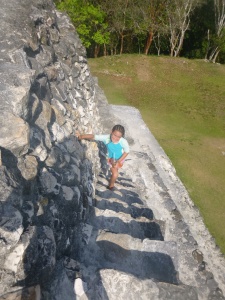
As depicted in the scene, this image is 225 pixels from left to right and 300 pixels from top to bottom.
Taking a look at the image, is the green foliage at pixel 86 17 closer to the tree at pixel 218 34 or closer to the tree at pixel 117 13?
the tree at pixel 117 13

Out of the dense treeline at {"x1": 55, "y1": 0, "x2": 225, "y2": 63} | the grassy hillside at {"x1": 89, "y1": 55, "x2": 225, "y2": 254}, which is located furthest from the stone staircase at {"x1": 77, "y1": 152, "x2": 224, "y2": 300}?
the dense treeline at {"x1": 55, "y1": 0, "x2": 225, "y2": 63}

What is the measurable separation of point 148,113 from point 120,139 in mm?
10741

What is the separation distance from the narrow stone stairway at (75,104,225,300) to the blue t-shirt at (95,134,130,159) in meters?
0.61

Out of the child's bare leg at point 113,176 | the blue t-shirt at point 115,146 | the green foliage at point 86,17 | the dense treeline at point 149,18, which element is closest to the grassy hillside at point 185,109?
the green foliage at point 86,17

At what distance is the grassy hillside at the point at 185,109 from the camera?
10312mm

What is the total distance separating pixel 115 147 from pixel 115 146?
26 millimetres

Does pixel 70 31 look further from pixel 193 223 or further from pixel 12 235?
pixel 12 235

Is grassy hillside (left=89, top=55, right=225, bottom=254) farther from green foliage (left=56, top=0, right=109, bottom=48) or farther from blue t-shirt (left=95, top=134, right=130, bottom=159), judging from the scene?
blue t-shirt (left=95, top=134, right=130, bottom=159)

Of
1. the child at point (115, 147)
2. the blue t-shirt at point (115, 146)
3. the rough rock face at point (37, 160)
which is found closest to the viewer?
the rough rock face at point (37, 160)

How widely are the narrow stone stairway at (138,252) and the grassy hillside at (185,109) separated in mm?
3125

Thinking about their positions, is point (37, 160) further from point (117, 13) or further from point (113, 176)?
point (117, 13)

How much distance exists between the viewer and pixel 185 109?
1709 centimetres

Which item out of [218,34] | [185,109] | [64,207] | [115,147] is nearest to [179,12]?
[218,34]

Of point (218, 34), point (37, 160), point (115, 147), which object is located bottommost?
point (115, 147)
